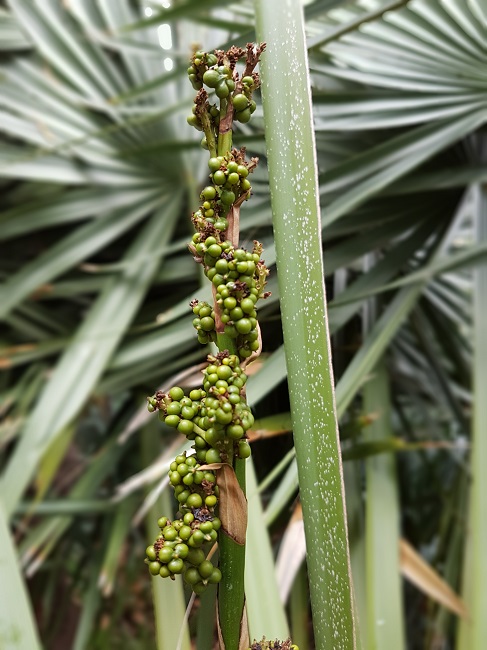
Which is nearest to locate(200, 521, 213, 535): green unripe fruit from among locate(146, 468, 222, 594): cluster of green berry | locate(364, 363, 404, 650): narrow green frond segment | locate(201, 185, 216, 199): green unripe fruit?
locate(146, 468, 222, 594): cluster of green berry

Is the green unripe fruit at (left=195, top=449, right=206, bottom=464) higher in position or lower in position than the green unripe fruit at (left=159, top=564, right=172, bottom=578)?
higher

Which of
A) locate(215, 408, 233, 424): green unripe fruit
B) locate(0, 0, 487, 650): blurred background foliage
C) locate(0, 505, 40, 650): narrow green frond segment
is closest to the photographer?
locate(215, 408, 233, 424): green unripe fruit

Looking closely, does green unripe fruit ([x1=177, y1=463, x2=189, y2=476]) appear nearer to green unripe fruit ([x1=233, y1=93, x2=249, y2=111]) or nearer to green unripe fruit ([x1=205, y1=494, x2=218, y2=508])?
green unripe fruit ([x1=205, y1=494, x2=218, y2=508])

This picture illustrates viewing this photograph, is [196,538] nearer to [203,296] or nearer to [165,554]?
[165,554]

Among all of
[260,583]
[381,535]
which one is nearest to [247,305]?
[260,583]

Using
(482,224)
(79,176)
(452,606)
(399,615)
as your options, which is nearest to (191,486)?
(399,615)

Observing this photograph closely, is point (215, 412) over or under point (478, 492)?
over

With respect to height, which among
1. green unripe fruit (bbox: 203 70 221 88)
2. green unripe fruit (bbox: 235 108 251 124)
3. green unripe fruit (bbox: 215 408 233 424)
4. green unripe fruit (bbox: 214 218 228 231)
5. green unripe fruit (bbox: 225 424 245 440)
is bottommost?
green unripe fruit (bbox: 225 424 245 440)
